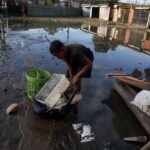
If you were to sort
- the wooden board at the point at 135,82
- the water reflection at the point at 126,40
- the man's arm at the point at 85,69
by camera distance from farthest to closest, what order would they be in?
the water reflection at the point at 126,40
the wooden board at the point at 135,82
the man's arm at the point at 85,69

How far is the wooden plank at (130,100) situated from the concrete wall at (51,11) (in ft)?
105

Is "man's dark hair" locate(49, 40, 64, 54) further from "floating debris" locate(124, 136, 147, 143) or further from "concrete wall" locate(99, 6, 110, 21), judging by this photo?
"concrete wall" locate(99, 6, 110, 21)

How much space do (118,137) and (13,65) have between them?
4.74 metres

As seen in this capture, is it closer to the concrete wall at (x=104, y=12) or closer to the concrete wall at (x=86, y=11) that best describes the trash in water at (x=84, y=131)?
the concrete wall at (x=104, y=12)

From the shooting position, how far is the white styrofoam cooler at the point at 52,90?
384 cm

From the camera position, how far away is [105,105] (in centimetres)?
480

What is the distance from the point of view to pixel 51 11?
36.3 m

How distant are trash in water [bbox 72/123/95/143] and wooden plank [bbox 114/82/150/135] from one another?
0.98 metres

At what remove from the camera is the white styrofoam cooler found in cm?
384

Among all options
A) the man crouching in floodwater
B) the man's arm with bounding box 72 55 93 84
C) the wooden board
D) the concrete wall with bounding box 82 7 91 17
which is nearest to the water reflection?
the wooden board

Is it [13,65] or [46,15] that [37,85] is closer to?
[13,65]

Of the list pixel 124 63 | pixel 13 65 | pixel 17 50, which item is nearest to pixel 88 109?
pixel 13 65

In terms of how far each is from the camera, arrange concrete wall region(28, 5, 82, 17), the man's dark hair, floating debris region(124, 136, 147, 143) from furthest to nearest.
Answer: concrete wall region(28, 5, 82, 17) < floating debris region(124, 136, 147, 143) < the man's dark hair

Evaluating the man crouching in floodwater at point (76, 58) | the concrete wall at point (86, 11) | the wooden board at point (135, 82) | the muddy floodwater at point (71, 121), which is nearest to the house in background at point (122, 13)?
the concrete wall at point (86, 11)
